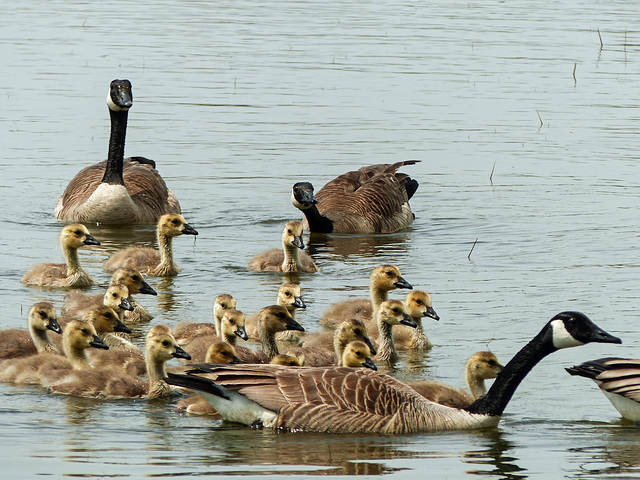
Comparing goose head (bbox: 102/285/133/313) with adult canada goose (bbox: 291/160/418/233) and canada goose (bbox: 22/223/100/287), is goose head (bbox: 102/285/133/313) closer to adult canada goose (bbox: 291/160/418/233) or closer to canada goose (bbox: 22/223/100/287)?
canada goose (bbox: 22/223/100/287)

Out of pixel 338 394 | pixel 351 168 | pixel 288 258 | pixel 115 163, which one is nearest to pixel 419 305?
pixel 338 394

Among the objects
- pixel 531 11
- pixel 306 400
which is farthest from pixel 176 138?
pixel 531 11

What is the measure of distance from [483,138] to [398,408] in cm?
1398

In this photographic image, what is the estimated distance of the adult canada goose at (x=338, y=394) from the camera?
8.66 metres

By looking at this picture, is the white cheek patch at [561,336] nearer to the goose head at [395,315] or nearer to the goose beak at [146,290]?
the goose head at [395,315]

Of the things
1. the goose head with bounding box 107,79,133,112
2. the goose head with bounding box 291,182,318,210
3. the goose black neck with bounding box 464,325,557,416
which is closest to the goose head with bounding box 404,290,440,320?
the goose black neck with bounding box 464,325,557,416

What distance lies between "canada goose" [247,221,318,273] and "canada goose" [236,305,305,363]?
10.8 feet

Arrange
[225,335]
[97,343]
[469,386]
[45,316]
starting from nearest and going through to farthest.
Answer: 1. [469,386]
2. [97,343]
3. [45,316]
4. [225,335]

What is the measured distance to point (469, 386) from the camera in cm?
979

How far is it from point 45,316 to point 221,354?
162 centimetres

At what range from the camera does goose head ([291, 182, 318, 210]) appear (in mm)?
15756

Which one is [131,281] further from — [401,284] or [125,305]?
[401,284]

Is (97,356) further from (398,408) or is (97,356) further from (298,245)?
(298,245)

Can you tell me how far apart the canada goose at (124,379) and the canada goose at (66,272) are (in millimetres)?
3552
